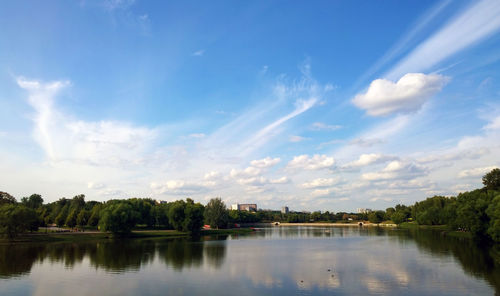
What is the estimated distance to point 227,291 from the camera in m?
29.8

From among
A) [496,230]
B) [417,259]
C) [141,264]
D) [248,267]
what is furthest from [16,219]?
[496,230]

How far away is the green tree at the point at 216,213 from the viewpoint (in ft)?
445

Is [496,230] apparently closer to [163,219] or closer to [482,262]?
[482,262]

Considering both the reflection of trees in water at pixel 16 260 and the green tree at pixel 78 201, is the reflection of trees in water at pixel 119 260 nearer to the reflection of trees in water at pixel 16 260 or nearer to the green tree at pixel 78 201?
the reflection of trees in water at pixel 16 260

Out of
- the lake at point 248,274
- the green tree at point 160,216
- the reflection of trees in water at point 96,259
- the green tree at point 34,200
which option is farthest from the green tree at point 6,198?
the green tree at point 34,200

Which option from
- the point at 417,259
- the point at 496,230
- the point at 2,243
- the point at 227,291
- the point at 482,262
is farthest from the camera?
the point at 2,243

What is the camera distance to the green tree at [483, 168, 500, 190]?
319ft

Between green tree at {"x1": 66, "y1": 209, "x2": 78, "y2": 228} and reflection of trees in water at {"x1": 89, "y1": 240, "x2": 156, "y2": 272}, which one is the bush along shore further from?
reflection of trees in water at {"x1": 89, "y1": 240, "x2": 156, "y2": 272}

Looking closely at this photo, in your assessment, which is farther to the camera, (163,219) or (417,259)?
(163,219)

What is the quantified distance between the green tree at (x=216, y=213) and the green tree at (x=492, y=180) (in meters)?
90.3

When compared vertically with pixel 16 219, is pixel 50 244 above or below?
below

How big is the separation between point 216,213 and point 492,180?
306ft

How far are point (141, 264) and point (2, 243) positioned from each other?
41.9 meters

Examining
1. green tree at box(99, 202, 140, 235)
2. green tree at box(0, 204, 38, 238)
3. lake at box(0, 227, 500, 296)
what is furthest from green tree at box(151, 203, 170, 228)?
lake at box(0, 227, 500, 296)
